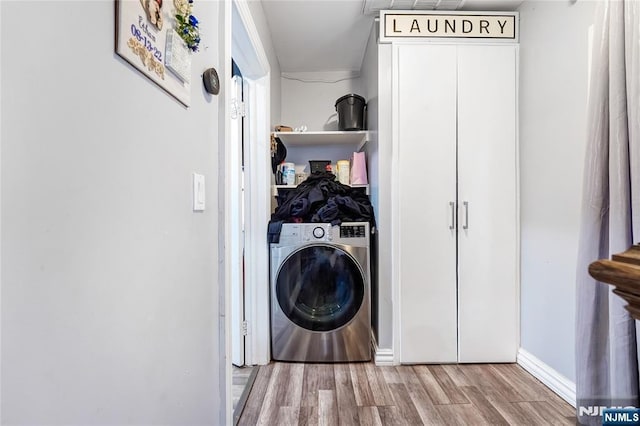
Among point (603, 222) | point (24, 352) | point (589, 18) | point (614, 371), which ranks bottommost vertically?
point (614, 371)

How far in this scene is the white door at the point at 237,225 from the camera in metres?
1.95

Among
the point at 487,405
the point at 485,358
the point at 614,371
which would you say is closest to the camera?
the point at 614,371

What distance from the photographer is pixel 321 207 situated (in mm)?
2098

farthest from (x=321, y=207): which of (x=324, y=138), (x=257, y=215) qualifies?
(x=324, y=138)

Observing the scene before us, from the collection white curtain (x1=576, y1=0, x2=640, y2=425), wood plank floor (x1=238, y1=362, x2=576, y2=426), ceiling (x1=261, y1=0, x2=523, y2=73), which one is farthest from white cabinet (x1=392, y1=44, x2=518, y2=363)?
white curtain (x1=576, y1=0, x2=640, y2=425)

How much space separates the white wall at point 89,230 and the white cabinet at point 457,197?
4.94 ft

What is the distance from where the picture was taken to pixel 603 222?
1209 mm

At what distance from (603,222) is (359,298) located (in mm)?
1322

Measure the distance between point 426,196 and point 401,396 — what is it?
123 cm

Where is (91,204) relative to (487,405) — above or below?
above

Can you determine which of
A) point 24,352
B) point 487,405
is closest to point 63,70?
point 24,352

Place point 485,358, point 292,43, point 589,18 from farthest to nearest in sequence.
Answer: point 292,43 → point 485,358 → point 589,18

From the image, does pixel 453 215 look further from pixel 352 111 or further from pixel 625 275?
pixel 625 275

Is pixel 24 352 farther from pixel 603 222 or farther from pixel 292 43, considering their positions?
pixel 292 43
